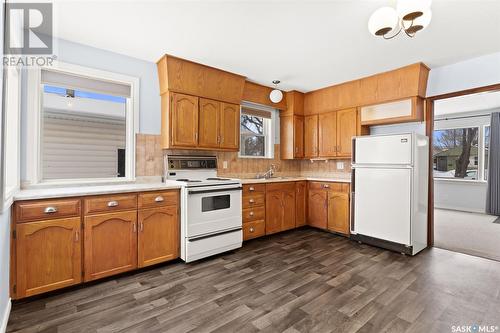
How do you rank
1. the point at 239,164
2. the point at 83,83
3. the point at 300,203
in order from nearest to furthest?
the point at 83,83 → the point at 239,164 → the point at 300,203

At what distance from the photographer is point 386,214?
3330 millimetres

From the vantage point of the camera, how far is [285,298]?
84.7 inches

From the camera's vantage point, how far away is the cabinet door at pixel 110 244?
234cm

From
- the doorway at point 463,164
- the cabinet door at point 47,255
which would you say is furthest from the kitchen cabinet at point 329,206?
the cabinet door at point 47,255

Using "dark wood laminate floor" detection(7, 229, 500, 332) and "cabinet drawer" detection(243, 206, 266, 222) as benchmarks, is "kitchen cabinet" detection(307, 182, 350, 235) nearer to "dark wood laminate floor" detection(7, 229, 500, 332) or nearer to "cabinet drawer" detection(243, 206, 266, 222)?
"dark wood laminate floor" detection(7, 229, 500, 332)

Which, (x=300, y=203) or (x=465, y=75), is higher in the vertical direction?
(x=465, y=75)

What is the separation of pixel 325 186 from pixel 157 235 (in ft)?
9.05

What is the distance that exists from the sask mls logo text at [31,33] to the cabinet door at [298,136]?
3.69 m

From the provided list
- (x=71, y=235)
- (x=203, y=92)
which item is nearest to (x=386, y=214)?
(x=203, y=92)

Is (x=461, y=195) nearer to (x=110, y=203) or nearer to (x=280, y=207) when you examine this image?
(x=280, y=207)

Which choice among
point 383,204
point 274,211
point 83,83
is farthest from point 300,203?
point 83,83

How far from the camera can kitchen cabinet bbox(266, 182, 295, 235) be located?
3.92 metres

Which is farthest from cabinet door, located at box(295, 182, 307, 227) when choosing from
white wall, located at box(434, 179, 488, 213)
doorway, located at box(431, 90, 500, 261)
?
white wall, located at box(434, 179, 488, 213)

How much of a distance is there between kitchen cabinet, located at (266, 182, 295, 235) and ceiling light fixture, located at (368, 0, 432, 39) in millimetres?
2528
